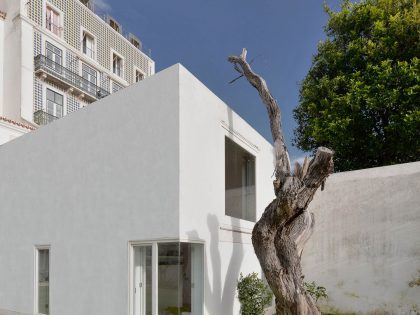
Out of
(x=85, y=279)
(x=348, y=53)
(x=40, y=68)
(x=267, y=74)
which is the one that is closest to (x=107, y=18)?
(x=40, y=68)

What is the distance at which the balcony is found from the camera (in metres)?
21.0

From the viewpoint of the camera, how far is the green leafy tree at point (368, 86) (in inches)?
557

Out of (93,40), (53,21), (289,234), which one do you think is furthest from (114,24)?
(289,234)

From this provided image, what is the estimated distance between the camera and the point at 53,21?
22562 mm

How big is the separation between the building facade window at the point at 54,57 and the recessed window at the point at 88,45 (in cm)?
242

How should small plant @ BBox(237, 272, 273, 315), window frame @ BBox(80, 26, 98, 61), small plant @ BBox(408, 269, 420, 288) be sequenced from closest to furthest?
small plant @ BBox(237, 272, 273, 315) < small plant @ BBox(408, 269, 420, 288) < window frame @ BBox(80, 26, 98, 61)

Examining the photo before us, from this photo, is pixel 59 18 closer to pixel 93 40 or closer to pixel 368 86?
pixel 93 40

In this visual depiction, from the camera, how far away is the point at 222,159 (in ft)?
27.0

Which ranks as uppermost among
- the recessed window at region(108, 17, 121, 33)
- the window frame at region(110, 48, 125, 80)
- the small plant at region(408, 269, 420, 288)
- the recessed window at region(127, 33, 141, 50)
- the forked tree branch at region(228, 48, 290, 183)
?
the recessed window at region(108, 17, 121, 33)

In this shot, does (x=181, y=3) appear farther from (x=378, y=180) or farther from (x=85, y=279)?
(x=85, y=279)

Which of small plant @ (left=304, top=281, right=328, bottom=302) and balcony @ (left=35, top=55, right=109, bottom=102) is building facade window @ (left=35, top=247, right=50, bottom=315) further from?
balcony @ (left=35, top=55, right=109, bottom=102)

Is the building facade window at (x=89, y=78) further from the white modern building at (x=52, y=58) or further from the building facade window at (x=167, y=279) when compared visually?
the building facade window at (x=167, y=279)

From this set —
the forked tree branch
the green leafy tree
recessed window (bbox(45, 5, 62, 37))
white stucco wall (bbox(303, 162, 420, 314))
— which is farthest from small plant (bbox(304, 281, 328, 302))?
recessed window (bbox(45, 5, 62, 37))

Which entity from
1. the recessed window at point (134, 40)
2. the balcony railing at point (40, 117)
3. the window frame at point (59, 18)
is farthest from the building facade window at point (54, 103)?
the recessed window at point (134, 40)
